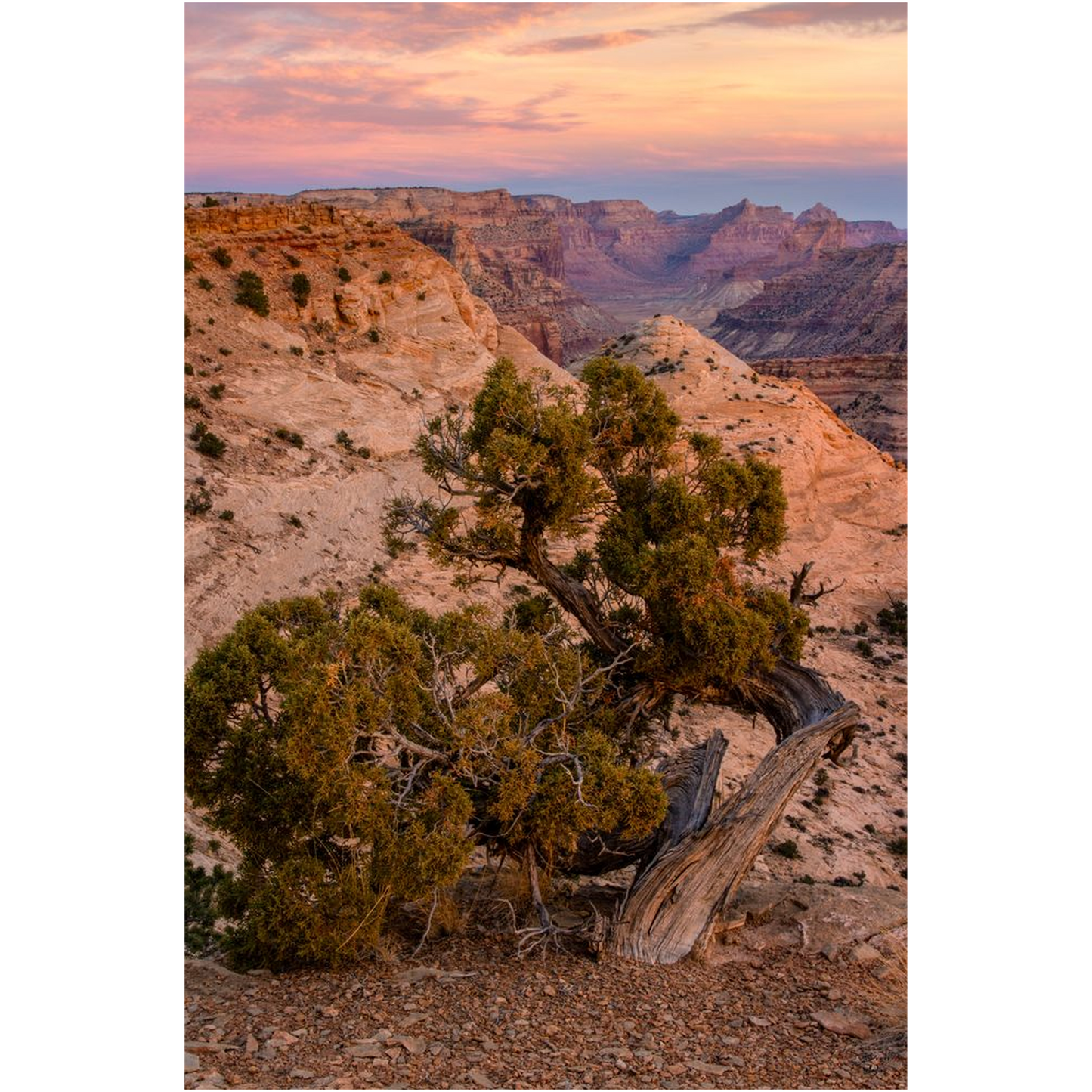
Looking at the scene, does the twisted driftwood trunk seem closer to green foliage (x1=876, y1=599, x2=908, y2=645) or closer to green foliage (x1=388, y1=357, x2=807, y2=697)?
green foliage (x1=388, y1=357, x2=807, y2=697)

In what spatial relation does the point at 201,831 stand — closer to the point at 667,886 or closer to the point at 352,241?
the point at 667,886

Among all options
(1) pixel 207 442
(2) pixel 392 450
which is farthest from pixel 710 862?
(2) pixel 392 450

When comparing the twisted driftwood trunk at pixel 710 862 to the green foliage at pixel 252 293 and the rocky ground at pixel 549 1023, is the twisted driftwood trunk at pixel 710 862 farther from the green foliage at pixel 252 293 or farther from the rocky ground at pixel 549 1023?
the green foliage at pixel 252 293

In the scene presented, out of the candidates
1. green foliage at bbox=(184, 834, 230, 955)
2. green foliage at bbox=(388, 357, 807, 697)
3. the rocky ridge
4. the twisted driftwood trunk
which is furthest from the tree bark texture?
the rocky ridge

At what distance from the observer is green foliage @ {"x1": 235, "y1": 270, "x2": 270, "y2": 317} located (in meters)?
28.5

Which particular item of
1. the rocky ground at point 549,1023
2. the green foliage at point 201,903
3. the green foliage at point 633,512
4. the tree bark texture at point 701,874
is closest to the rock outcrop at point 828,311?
the green foliage at point 633,512

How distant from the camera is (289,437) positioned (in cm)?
2484

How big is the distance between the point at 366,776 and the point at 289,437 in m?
17.8

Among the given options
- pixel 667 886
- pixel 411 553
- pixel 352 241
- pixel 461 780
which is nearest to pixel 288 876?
pixel 461 780

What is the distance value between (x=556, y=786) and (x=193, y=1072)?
377 cm

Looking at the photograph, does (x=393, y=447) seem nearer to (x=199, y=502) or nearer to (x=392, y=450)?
(x=392, y=450)

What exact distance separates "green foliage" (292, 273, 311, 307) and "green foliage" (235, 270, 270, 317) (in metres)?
0.95

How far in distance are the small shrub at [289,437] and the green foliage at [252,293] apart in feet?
18.1

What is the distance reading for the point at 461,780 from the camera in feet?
30.7
